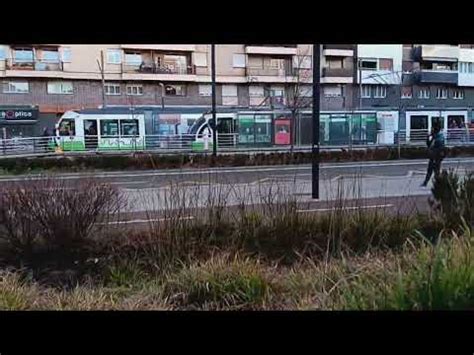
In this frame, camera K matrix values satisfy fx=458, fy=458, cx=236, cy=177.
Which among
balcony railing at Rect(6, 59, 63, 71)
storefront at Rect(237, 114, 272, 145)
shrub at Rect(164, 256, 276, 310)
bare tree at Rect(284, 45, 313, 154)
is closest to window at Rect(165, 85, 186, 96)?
bare tree at Rect(284, 45, 313, 154)

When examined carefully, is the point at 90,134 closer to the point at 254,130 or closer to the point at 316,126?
the point at 254,130

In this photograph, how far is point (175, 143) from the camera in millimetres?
6215

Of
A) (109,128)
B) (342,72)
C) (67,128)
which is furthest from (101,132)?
(342,72)

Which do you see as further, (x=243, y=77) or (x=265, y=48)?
(x=243, y=77)

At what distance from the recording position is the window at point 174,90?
16.4 metres

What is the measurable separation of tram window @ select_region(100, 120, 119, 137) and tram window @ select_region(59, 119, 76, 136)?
0.45 meters

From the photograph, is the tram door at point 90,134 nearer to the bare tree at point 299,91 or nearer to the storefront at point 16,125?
the storefront at point 16,125

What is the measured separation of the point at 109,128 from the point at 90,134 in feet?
1.07

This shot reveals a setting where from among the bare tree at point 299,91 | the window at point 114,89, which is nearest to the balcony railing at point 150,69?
the window at point 114,89

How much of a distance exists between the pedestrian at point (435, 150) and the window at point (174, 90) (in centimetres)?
1067
